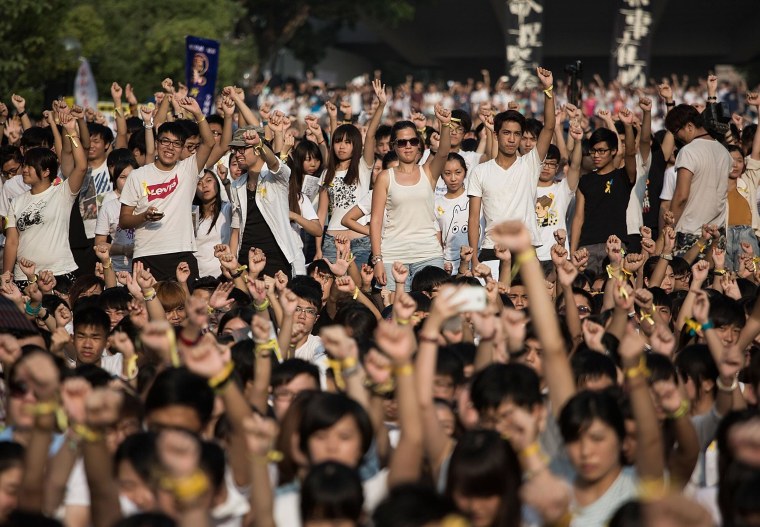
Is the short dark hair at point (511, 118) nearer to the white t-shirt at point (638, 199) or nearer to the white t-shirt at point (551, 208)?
the white t-shirt at point (551, 208)

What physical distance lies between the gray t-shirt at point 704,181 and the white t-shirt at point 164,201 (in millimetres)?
3680

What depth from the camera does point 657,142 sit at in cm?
1128

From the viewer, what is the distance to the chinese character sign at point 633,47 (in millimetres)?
28328

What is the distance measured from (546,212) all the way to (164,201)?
303cm

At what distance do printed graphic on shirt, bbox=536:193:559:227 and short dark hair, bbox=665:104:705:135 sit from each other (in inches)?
42.6

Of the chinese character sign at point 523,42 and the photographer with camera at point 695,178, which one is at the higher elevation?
the chinese character sign at point 523,42

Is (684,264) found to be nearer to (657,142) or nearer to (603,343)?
(657,142)

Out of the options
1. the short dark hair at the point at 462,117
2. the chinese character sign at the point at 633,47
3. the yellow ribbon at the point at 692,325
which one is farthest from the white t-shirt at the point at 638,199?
the chinese character sign at the point at 633,47

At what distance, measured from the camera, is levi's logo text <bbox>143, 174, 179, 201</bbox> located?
29.8ft

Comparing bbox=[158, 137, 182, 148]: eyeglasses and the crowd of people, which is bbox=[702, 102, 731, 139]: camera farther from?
bbox=[158, 137, 182, 148]: eyeglasses

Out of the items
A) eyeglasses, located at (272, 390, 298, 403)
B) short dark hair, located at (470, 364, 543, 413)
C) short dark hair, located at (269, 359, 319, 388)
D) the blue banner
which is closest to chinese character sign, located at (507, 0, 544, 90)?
the blue banner

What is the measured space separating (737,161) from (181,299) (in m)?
→ 5.28

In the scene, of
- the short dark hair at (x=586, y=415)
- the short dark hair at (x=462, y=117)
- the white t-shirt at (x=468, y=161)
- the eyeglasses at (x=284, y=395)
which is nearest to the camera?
the short dark hair at (x=586, y=415)

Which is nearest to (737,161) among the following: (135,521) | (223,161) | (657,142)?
(657,142)
